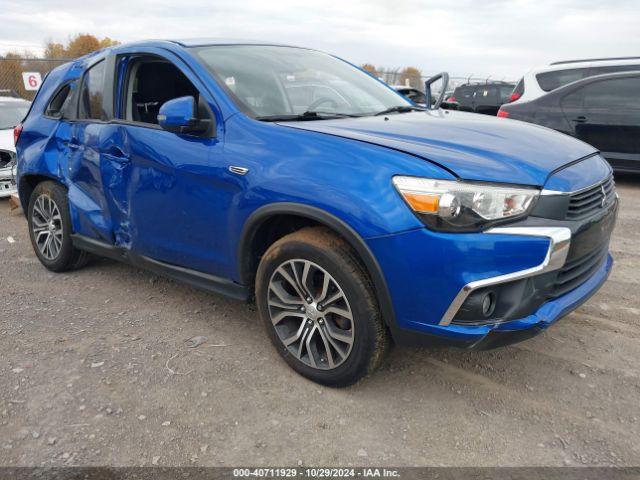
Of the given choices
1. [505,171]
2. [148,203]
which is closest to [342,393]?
[505,171]

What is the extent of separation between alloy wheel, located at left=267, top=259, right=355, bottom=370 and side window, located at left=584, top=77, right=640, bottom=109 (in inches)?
244

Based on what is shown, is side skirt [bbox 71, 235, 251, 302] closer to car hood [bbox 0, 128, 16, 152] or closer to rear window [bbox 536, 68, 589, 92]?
car hood [bbox 0, 128, 16, 152]

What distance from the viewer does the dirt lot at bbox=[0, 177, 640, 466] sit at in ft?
7.80

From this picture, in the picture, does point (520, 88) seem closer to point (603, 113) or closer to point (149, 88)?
point (603, 113)

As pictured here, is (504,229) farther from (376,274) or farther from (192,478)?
(192,478)

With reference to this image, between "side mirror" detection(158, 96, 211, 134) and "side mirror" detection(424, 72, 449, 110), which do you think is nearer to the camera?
"side mirror" detection(158, 96, 211, 134)

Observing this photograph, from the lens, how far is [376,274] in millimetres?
2422

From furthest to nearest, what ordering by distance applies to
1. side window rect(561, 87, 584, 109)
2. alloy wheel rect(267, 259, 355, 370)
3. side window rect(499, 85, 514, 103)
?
side window rect(499, 85, 514, 103), side window rect(561, 87, 584, 109), alloy wheel rect(267, 259, 355, 370)

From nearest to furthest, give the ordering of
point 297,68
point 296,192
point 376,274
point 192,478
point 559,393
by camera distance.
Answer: point 192,478
point 376,274
point 296,192
point 559,393
point 297,68

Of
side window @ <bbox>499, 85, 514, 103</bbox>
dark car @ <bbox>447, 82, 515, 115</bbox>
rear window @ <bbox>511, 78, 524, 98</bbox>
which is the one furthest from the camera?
side window @ <bbox>499, 85, 514, 103</bbox>

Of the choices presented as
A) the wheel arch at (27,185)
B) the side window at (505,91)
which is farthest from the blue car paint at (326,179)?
the side window at (505,91)

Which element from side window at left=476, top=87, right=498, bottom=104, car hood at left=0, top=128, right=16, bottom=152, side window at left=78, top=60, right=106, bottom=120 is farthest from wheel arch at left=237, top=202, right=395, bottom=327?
side window at left=476, top=87, right=498, bottom=104

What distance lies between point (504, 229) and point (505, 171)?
283 mm

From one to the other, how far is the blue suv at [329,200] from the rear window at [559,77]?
5.47 metres
